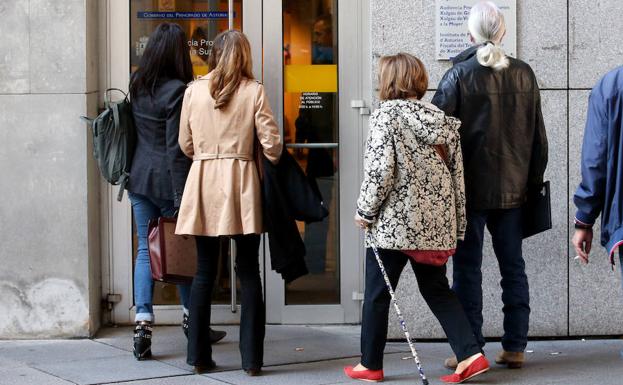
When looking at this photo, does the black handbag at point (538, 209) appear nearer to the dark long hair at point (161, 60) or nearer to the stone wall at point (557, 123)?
the stone wall at point (557, 123)

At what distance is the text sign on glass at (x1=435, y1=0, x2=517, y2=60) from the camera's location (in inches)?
294

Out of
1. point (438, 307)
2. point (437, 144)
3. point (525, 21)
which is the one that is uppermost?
point (525, 21)

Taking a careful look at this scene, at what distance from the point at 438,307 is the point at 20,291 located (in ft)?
9.17

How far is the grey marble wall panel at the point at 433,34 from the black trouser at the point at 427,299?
1616mm

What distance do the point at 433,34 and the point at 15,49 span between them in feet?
8.58

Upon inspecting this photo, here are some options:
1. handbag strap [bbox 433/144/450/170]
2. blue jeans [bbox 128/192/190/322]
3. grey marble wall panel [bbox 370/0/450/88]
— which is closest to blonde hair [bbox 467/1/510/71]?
handbag strap [bbox 433/144/450/170]

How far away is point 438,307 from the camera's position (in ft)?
20.8

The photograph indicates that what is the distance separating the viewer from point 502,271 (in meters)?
6.74

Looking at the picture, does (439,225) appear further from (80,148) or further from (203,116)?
(80,148)

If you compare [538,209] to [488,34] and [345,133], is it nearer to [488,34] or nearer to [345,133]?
[488,34]

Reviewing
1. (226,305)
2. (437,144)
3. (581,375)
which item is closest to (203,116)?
(437,144)

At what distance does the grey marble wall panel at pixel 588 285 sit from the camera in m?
7.54

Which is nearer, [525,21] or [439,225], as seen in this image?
[439,225]

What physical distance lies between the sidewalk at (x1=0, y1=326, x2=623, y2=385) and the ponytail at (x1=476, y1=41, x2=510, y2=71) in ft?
5.59
